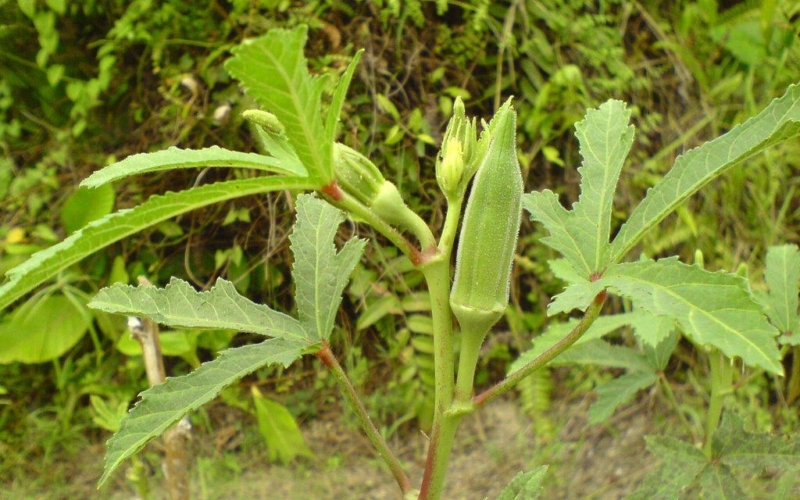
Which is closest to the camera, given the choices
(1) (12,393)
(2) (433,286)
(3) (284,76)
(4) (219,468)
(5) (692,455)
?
(3) (284,76)

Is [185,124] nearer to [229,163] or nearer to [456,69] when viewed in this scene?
[456,69]

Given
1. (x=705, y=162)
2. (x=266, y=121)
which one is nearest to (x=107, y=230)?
(x=266, y=121)

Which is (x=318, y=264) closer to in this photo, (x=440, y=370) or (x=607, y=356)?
(x=440, y=370)

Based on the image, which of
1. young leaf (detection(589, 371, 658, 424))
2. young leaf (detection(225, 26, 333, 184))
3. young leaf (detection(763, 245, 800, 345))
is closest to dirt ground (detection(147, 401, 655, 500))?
young leaf (detection(589, 371, 658, 424))

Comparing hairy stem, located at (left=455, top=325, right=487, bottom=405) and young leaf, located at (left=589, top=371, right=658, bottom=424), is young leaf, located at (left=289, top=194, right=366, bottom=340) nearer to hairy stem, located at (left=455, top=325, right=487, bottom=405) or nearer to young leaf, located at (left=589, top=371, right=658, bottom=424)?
hairy stem, located at (left=455, top=325, right=487, bottom=405)

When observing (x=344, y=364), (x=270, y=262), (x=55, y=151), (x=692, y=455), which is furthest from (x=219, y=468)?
(x=692, y=455)

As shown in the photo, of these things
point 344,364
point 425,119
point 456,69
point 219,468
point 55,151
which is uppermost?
point 456,69
